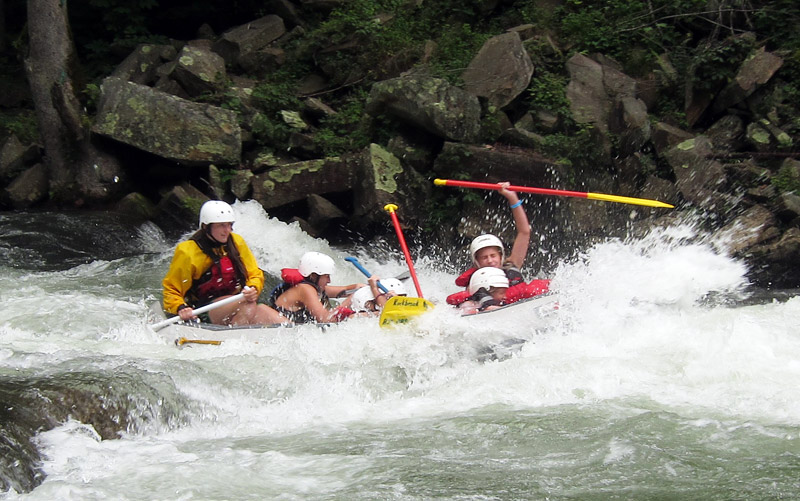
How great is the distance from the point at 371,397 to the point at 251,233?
5.38 m

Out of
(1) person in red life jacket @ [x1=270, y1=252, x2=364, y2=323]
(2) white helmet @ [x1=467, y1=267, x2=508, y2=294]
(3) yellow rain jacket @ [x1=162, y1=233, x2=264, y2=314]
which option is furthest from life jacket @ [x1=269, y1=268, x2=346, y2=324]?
(2) white helmet @ [x1=467, y1=267, x2=508, y2=294]

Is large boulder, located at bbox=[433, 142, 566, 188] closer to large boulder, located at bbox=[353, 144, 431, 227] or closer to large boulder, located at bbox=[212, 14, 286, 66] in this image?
large boulder, located at bbox=[353, 144, 431, 227]

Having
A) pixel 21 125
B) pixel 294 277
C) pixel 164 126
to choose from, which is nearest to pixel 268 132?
pixel 164 126

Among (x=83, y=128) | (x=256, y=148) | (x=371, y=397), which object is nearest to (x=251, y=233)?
(x=256, y=148)

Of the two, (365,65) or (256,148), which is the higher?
(365,65)

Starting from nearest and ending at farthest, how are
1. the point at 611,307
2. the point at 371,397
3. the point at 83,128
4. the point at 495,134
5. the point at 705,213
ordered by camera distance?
the point at 371,397 → the point at 611,307 → the point at 705,213 → the point at 495,134 → the point at 83,128

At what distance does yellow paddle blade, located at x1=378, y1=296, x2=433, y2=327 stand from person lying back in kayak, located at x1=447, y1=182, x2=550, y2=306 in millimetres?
666

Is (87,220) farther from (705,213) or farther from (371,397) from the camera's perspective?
(705,213)

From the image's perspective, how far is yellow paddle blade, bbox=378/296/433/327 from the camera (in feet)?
21.2

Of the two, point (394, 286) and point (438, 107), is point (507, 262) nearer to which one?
point (394, 286)

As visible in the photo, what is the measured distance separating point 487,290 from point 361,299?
1143 mm

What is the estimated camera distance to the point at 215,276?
Answer: 709 centimetres

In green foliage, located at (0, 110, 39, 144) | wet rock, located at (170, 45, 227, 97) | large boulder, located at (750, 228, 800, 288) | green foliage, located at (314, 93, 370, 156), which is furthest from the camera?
green foliage, located at (0, 110, 39, 144)

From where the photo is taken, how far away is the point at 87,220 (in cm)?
1124
